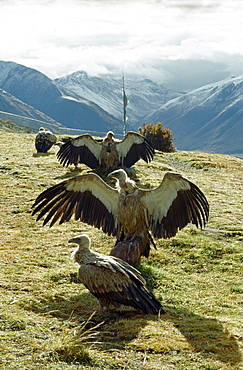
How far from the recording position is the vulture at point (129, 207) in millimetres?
9562

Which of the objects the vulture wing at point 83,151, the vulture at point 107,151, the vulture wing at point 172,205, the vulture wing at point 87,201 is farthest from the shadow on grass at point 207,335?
the vulture wing at point 83,151

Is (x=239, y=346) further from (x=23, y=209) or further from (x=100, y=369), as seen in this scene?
(x=23, y=209)

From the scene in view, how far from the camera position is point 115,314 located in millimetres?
7414

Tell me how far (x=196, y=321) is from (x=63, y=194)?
3769mm

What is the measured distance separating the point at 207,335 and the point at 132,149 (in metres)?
13.3

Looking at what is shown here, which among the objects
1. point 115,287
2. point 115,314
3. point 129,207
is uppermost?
point 129,207

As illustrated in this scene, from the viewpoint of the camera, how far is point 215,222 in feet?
44.2

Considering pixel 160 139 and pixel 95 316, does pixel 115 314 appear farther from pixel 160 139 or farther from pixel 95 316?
pixel 160 139

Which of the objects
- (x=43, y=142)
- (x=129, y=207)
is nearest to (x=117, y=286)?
(x=129, y=207)

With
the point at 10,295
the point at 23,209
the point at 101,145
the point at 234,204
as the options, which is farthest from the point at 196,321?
the point at 101,145

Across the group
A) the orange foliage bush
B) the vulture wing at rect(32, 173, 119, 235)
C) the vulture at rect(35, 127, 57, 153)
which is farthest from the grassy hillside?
the orange foliage bush

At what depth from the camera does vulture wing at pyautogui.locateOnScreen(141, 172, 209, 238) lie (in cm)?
945

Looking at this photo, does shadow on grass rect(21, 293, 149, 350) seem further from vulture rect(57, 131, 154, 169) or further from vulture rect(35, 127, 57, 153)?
vulture rect(35, 127, 57, 153)

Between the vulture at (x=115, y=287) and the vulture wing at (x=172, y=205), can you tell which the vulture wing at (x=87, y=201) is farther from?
the vulture at (x=115, y=287)
